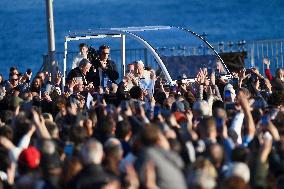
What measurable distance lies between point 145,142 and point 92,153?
593mm

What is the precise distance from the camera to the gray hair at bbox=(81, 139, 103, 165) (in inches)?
503

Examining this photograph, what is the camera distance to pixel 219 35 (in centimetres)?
5766

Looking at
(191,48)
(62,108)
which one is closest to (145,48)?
(191,48)

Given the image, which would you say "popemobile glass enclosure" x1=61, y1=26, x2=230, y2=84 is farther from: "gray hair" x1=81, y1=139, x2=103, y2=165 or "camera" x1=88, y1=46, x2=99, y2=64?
"gray hair" x1=81, y1=139, x2=103, y2=165

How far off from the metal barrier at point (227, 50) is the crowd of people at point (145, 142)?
442 centimetres

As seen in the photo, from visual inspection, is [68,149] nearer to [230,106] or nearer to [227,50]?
[230,106]

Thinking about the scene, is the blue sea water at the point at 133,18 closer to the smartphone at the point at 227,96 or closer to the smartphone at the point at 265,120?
the smartphone at the point at 227,96

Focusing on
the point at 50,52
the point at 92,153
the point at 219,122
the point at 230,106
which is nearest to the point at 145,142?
the point at 92,153

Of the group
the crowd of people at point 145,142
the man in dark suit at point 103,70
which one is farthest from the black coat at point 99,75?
the crowd of people at point 145,142

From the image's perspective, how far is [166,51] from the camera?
25.7m

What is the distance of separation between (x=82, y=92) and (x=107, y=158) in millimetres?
8956

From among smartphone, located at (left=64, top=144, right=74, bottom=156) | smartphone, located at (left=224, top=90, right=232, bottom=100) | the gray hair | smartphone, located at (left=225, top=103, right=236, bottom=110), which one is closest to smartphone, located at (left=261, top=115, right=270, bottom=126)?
smartphone, located at (left=225, top=103, right=236, bottom=110)

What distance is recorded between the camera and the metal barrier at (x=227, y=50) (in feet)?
84.4

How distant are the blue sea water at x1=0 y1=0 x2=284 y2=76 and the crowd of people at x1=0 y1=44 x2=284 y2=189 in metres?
34.4
